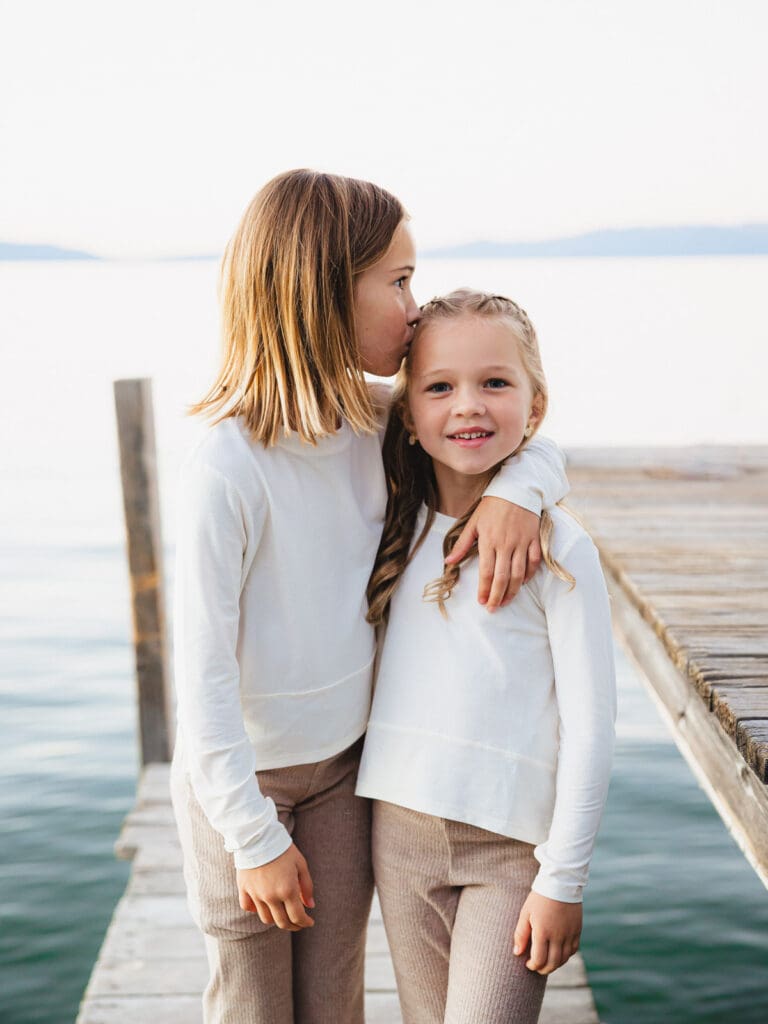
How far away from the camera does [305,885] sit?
1.70 m

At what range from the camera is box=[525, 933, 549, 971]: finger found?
163 centimetres

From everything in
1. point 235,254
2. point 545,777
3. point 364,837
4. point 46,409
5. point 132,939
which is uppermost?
point 235,254

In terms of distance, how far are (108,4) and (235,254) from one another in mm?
26931

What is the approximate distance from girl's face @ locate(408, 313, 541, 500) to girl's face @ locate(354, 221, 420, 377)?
4 centimetres

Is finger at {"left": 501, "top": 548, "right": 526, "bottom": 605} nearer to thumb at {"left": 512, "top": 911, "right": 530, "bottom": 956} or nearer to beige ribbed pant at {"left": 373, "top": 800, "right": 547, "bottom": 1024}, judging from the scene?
beige ribbed pant at {"left": 373, "top": 800, "right": 547, "bottom": 1024}

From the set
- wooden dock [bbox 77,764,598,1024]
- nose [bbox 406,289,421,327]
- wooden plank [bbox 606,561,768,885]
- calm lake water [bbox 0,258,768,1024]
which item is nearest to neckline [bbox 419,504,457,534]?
nose [bbox 406,289,421,327]

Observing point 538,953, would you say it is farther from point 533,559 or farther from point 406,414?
point 406,414

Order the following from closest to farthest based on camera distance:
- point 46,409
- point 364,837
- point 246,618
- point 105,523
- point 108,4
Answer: point 246,618
point 364,837
point 105,523
point 46,409
point 108,4

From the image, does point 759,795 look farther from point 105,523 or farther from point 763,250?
point 763,250

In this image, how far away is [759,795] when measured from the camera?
6.32 ft

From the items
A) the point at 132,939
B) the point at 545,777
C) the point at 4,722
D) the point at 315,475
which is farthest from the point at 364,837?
the point at 4,722

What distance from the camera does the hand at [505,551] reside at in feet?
5.53

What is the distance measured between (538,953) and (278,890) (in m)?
0.41

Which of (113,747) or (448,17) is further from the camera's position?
(448,17)
